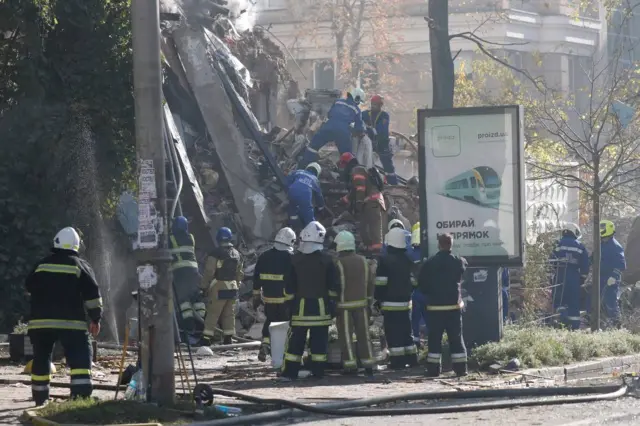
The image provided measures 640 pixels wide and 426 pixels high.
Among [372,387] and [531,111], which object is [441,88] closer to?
[531,111]

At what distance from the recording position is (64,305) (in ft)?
40.3

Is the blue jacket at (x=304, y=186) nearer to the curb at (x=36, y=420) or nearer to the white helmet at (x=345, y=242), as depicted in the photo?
the white helmet at (x=345, y=242)

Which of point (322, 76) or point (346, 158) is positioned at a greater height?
point (322, 76)

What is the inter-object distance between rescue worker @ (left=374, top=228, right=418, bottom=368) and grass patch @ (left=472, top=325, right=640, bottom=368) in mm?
891

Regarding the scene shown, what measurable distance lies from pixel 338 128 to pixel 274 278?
28.1 ft

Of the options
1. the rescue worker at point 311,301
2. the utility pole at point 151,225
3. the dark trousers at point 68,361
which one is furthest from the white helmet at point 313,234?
the utility pole at point 151,225

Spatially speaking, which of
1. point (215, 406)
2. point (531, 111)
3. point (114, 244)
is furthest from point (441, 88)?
point (215, 406)

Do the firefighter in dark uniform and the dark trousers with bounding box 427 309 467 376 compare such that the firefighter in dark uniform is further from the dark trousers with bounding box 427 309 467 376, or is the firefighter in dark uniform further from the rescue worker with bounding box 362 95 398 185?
the rescue worker with bounding box 362 95 398 185

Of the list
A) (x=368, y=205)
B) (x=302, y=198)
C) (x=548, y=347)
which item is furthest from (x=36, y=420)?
(x=368, y=205)

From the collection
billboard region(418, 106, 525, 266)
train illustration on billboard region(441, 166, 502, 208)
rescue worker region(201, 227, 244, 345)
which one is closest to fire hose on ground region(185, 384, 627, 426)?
billboard region(418, 106, 525, 266)

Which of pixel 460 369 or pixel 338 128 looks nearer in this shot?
pixel 460 369

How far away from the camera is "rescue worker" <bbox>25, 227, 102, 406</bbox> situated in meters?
12.3

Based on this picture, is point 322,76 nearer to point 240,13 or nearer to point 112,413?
point 240,13

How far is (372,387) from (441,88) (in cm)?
956
